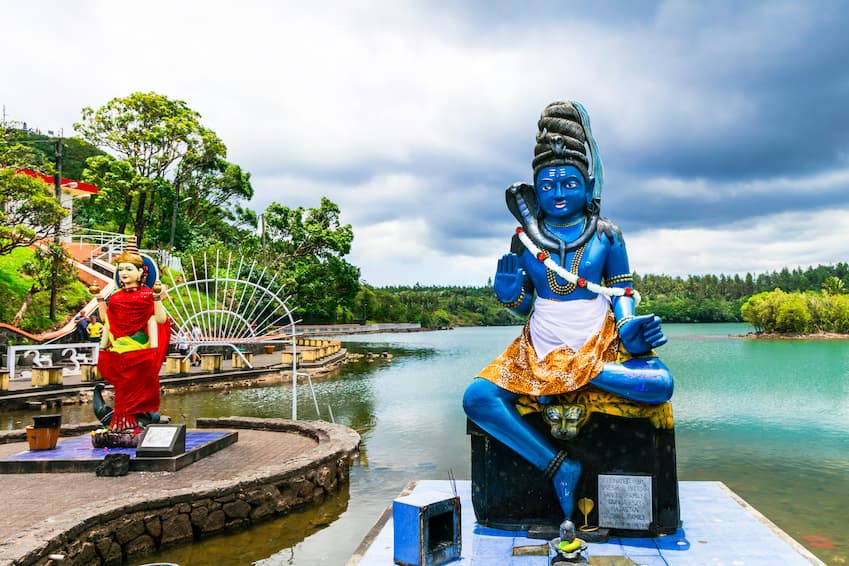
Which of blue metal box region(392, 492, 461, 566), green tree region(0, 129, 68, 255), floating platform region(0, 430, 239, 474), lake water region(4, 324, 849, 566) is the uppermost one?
green tree region(0, 129, 68, 255)

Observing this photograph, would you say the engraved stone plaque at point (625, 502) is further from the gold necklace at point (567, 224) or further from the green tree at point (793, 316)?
the green tree at point (793, 316)

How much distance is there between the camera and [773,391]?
57.7 ft

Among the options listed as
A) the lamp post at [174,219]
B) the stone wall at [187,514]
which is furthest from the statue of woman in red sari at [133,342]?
the lamp post at [174,219]

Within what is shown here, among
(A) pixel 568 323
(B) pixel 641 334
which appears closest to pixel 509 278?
(A) pixel 568 323

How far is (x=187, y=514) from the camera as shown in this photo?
633 centimetres

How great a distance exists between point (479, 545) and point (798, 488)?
596cm

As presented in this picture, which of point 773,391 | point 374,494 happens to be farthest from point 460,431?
point 773,391

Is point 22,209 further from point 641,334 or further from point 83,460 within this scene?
point 641,334

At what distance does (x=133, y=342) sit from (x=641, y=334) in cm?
654

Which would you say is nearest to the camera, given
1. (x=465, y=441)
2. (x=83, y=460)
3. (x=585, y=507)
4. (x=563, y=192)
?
(x=585, y=507)

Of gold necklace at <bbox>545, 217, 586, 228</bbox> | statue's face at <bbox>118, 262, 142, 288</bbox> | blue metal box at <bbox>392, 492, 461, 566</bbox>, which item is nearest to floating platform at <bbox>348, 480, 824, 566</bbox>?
blue metal box at <bbox>392, 492, 461, 566</bbox>

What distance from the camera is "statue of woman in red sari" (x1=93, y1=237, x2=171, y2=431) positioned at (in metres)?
8.24

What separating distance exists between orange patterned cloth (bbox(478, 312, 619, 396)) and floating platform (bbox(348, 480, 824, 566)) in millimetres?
1132

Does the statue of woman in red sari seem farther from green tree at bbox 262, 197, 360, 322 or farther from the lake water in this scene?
green tree at bbox 262, 197, 360, 322
